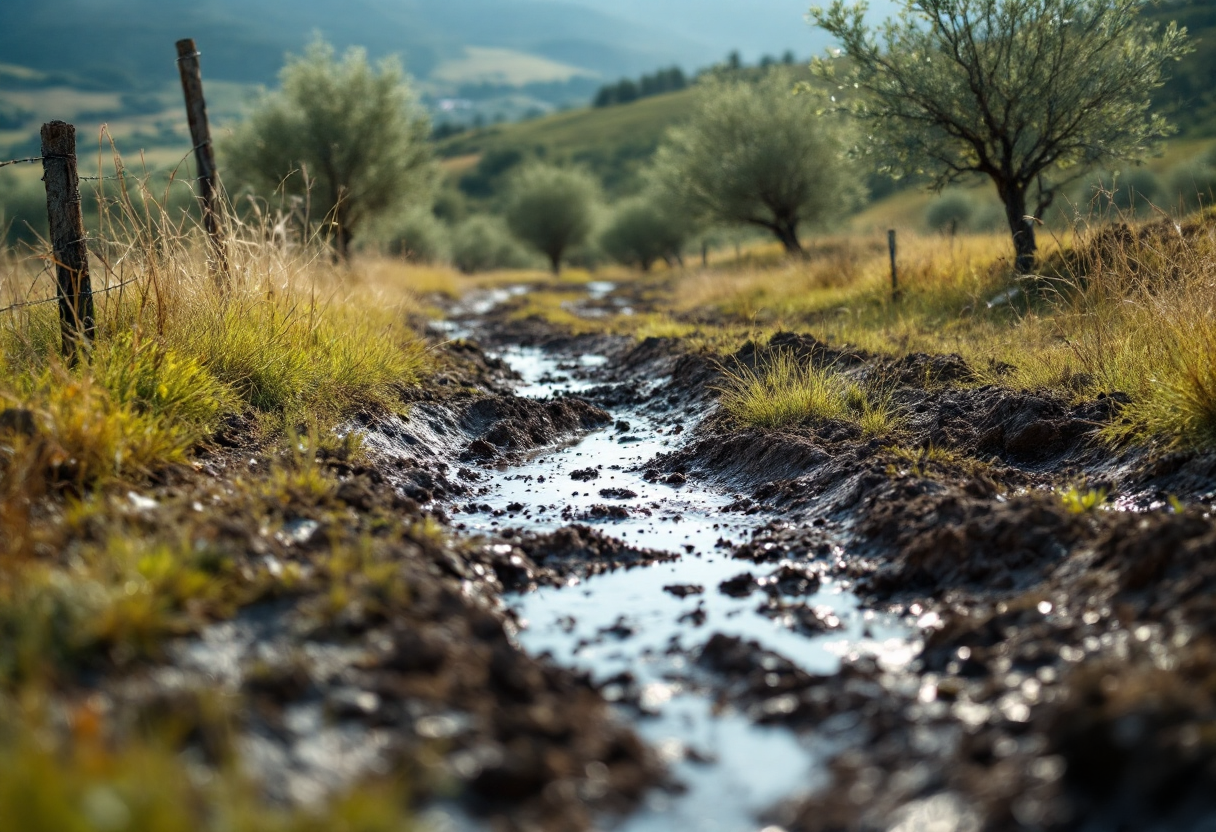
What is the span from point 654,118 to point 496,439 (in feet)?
388

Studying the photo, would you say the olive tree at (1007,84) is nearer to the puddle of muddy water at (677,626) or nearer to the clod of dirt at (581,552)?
the puddle of muddy water at (677,626)

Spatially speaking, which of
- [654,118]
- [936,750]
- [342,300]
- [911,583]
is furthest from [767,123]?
[654,118]

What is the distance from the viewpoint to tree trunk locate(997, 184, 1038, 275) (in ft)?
42.8

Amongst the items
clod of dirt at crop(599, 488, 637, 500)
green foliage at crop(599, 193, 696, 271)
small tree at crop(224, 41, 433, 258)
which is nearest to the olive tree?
clod of dirt at crop(599, 488, 637, 500)

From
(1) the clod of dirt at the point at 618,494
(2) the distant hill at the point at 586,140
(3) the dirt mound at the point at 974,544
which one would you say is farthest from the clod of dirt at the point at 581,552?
(2) the distant hill at the point at 586,140

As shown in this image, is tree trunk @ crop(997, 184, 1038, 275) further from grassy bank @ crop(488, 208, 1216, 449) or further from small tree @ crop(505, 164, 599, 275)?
small tree @ crop(505, 164, 599, 275)

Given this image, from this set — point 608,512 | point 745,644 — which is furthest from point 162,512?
point 608,512

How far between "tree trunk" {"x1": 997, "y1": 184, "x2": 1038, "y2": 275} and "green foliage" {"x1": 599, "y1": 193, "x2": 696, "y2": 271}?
1398 inches

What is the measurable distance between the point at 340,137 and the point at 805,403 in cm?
2220

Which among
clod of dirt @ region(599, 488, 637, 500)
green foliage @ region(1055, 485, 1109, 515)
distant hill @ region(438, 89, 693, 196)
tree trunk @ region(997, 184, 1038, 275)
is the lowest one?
clod of dirt @ region(599, 488, 637, 500)

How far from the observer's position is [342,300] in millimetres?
10586

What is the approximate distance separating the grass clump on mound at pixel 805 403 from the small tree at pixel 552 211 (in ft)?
142

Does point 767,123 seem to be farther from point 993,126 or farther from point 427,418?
point 427,418

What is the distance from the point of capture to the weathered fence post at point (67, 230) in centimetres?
613
